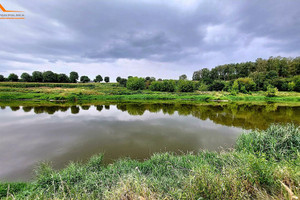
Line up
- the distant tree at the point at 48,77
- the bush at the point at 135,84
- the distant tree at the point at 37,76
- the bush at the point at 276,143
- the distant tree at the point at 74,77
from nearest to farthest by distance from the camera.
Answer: the bush at the point at 276,143 < the bush at the point at 135,84 < the distant tree at the point at 37,76 < the distant tree at the point at 48,77 < the distant tree at the point at 74,77

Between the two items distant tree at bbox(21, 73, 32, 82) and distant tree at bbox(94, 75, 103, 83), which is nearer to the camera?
distant tree at bbox(21, 73, 32, 82)

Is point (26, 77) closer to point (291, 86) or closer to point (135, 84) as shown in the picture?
point (135, 84)

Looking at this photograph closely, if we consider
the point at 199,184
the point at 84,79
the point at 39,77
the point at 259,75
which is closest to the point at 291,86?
the point at 259,75

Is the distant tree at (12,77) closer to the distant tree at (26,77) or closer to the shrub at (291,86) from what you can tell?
the distant tree at (26,77)

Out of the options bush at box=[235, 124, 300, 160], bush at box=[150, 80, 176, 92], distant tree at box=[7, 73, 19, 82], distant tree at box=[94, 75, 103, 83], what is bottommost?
bush at box=[235, 124, 300, 160]

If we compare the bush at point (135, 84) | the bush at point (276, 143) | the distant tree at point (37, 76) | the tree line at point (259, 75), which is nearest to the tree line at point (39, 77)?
the distant tree at point (37, 76)

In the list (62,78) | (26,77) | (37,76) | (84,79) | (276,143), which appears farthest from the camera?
(84,79)

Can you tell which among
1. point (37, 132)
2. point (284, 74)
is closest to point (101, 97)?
point (37, 132)

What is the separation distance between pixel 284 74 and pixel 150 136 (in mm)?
91666

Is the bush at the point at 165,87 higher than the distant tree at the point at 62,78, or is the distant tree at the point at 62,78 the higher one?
the distant tree at the point at 62,78

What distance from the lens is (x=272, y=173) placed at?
3162mm

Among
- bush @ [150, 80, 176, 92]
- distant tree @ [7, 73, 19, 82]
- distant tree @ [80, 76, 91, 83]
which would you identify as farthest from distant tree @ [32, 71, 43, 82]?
bush @ [150, 80, 176, 92]

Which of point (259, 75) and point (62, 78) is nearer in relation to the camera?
point (259, 75)

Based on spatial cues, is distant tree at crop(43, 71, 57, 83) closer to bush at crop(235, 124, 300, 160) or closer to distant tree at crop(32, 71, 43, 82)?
distant tree at crop(32, 71, 43, 82)
